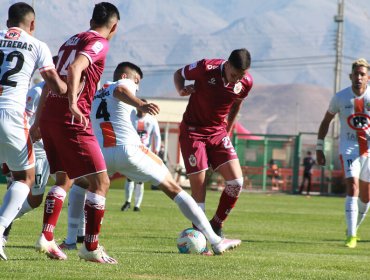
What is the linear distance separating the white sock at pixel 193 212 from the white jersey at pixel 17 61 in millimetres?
2246

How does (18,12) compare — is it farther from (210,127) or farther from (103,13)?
(210,127)

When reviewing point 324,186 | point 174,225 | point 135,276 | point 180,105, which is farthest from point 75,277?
point 180,105

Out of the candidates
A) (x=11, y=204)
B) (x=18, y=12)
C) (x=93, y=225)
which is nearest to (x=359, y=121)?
(x=93, y=225)

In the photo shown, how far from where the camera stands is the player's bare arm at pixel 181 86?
13.1 meters

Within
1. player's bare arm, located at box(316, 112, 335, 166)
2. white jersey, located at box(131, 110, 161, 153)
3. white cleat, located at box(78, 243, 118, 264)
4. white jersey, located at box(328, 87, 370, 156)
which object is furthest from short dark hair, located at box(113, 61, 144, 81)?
white jersey, located at box(131, 110, 161, 153)

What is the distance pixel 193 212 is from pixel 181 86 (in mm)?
2304

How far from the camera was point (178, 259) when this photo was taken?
11.1 m

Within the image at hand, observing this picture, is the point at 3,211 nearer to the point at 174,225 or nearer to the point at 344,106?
the point at 344,106

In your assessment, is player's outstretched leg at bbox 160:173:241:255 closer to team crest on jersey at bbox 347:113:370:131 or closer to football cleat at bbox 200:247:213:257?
football cleat at bbox 200:247:213:257

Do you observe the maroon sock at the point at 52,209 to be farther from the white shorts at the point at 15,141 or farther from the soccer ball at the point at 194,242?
the soccer ball at the point at 194,242

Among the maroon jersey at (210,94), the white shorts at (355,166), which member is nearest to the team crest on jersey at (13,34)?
the maroon jersey at (210,94)

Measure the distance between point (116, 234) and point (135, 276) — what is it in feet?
22.6

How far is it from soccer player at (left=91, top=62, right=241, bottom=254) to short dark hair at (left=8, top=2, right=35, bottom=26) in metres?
1.26

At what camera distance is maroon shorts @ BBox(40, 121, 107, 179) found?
33.5 feet
